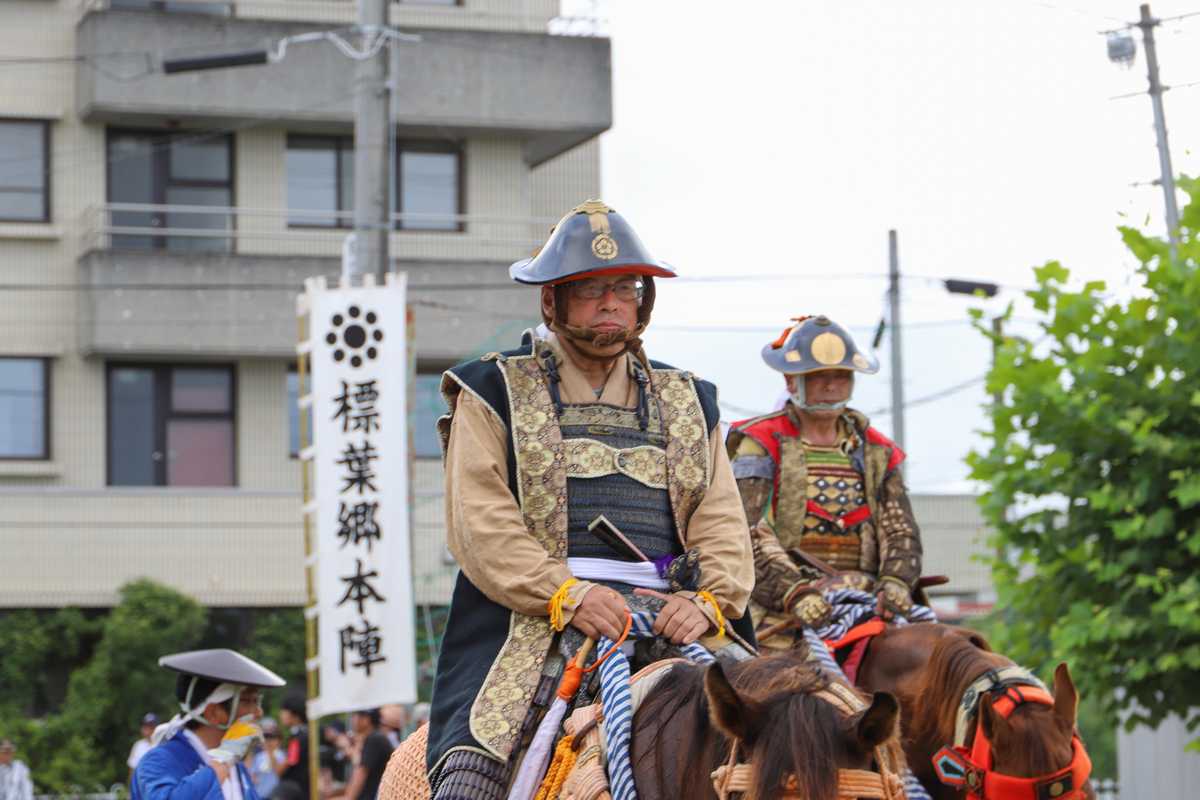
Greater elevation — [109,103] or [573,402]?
[109,103]

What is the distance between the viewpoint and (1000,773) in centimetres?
658

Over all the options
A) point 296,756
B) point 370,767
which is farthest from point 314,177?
point 370,767

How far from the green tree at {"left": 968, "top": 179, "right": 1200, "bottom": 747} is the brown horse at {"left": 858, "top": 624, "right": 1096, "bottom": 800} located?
5.17 m

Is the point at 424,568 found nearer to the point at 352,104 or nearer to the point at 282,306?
the point at 282,306

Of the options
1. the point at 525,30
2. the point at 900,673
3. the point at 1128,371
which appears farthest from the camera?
the point at 525,30

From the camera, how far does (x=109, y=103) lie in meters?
26.8

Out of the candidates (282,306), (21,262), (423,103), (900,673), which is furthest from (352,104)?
(900,673)

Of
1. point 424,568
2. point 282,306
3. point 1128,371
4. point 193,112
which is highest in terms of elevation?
point 193,112

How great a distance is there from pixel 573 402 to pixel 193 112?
74.3 ft

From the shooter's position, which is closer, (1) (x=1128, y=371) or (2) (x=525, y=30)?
(1) (x=1128, y=371)

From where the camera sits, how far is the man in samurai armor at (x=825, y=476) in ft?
28.1

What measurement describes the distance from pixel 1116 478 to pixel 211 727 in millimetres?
7239

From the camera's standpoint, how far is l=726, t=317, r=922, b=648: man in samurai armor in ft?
28.1

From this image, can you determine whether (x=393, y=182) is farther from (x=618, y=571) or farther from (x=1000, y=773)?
(x=618, y=571)
